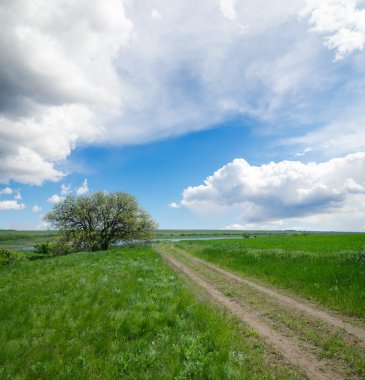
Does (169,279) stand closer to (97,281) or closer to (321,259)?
(97,281)

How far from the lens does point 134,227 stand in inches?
2189

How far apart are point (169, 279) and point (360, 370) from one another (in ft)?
38.4

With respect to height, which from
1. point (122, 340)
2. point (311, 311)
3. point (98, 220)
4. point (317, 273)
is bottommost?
point (311, 311)

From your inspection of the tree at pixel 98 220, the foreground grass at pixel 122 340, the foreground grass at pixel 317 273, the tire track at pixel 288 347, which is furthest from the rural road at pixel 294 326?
the tree at pixel 98 220

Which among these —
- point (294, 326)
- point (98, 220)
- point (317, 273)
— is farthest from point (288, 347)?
point (98, 220)

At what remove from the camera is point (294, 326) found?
28.9ft

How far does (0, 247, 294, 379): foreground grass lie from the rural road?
0.68 metres

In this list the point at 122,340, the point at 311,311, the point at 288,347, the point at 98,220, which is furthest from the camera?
the point at 98,220

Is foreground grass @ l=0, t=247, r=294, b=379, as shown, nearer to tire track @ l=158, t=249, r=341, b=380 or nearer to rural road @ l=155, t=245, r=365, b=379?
tire track @ l=158, t=249, r=341, b=380

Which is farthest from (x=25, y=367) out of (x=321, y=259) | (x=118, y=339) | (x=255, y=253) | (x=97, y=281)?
(x=255, y=253)

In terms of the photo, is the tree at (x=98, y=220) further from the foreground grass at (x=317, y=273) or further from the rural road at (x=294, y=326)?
the rural road at (x=294, y=326)

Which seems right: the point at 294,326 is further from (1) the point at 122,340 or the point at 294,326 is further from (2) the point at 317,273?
(2) the point at 317,273

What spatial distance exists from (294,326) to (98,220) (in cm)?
5047

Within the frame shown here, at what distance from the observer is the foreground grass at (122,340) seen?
235 inches
